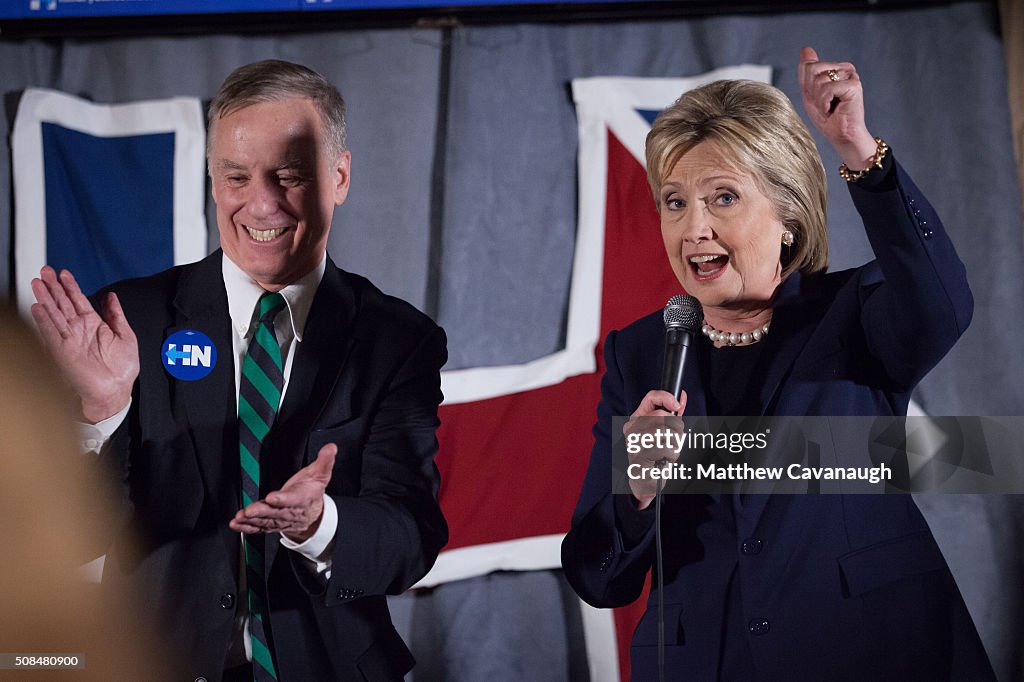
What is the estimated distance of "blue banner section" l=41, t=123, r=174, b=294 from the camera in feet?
7.14

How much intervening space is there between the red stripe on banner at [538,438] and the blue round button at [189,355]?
499mm

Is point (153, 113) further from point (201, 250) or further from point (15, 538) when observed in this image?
point (15, 538)

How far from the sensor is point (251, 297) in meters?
2.08

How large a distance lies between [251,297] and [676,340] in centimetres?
92

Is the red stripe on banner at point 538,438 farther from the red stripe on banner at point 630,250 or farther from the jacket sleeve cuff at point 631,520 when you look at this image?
the jacket sleeve cuff at point 631,520

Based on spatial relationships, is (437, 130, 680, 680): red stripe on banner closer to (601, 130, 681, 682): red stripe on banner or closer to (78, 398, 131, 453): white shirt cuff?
(601, 130, 681, 682): red stripe on banner

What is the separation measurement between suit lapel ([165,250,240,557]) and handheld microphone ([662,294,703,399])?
896 mm

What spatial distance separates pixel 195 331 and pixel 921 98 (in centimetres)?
163

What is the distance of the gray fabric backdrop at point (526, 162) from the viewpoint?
2031 millimetres

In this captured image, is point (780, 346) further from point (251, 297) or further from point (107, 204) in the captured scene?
point (107, 204)

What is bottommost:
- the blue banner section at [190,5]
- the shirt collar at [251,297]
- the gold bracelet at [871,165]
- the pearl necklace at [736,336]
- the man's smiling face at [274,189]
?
the pearl necklace at [736,336]

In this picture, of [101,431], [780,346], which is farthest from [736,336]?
[101,431]

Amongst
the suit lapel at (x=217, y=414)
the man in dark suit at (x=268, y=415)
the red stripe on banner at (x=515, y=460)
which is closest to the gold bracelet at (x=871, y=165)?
the red stripe on banner at (x=515, y=460)

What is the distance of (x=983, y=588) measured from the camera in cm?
197
